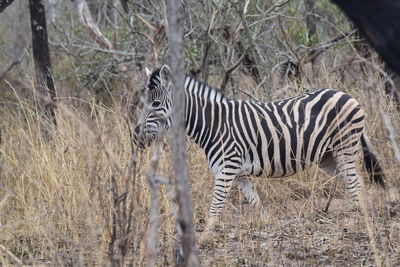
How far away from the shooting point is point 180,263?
3.54 metres

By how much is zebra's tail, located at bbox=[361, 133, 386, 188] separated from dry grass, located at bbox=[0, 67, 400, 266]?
0.09 m

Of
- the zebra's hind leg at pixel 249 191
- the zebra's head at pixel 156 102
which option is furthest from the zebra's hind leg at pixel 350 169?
the zebra's head at pixel 156 102

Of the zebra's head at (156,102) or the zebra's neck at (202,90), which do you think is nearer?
the zebra's head at (156,102)

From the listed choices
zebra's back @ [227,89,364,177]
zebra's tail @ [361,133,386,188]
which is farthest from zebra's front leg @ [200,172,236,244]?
zebra's tail @ [361,133,386,188]

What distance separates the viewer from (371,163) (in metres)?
5.95

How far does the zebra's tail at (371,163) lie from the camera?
5.86 m

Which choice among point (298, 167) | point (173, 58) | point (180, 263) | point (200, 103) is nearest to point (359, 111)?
point (298, 167)

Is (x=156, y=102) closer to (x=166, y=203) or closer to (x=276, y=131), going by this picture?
(x=276, y=131)

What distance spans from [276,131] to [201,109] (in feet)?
2.26

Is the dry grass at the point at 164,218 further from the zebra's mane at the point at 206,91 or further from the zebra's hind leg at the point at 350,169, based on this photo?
the zebra's mane at the point at 206,91

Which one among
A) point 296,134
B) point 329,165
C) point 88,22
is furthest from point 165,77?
point 88,22

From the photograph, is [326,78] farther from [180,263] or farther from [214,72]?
[180,263]

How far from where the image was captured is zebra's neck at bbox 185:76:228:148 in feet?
18.9

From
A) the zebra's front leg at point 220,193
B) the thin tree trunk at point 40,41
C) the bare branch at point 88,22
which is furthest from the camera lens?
the bare branch at point 88,22
